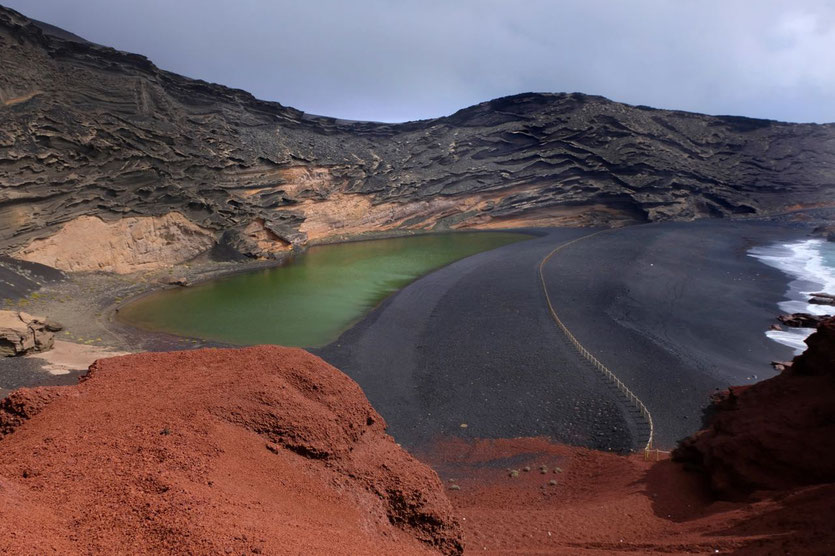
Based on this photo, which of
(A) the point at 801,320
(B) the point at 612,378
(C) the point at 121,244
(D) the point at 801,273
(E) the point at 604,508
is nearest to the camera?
(E) the point at 604,508

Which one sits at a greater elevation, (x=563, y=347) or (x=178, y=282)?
(x=563, y=347)

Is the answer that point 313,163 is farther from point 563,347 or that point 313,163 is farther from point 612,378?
point 612,378

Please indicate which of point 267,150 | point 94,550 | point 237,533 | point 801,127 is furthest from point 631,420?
point 801,127

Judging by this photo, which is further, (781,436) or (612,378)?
(612,378)

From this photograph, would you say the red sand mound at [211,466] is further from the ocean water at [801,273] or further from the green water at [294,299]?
the ocean water at [801,273]

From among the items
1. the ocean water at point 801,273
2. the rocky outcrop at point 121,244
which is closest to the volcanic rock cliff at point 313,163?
the rocky outcrop at point 121,244

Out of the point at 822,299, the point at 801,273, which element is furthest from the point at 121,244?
the point at 801,273

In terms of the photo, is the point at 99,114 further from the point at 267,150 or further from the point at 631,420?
the point at 631,420

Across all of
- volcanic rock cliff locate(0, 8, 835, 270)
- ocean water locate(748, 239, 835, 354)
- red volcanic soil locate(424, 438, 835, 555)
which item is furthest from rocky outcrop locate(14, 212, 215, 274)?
ocean water locate(748, 239, 835, 354)
